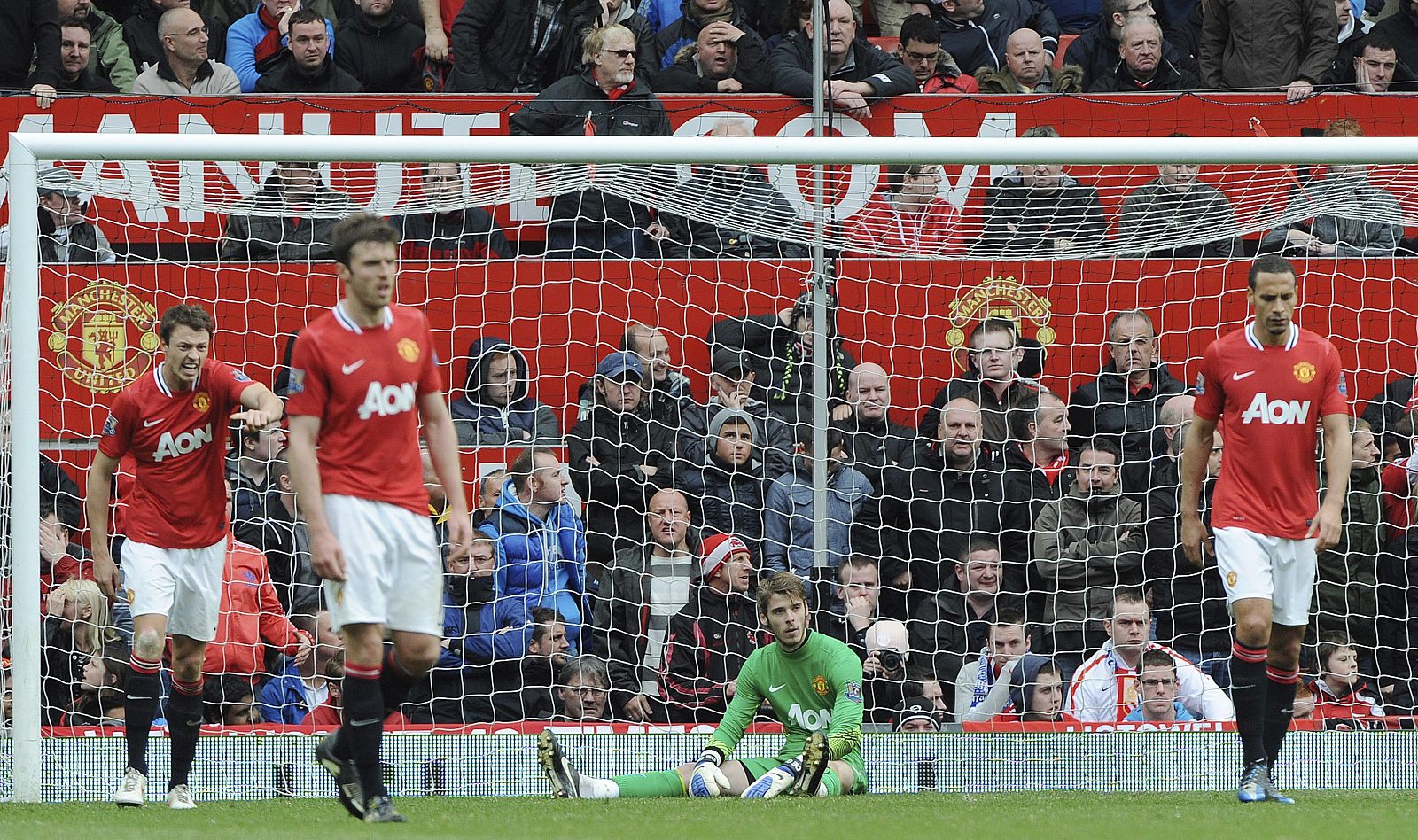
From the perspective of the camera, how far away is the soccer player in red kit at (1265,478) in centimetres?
631

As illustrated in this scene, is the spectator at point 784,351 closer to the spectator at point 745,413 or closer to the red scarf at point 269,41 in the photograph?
the spectator at point 745,413

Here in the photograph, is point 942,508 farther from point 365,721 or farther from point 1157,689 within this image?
point 365,721

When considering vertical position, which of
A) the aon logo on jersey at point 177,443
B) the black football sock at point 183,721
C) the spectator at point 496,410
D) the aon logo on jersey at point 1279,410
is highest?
the aon logo on jersey at point 1279,410


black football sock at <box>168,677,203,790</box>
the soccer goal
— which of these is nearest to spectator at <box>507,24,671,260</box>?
the soccer goal

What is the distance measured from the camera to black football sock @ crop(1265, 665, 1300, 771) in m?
6.58

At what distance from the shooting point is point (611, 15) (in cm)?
1071

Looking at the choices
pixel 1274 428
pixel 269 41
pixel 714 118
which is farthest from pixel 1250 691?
pixel 269 41

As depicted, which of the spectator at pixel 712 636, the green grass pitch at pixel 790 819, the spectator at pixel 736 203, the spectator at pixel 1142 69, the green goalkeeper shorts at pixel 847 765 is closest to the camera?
the green grass pitch at pixel 790 819

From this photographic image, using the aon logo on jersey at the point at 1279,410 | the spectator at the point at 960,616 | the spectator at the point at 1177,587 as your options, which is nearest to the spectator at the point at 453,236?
the spectator at the point at 960,616

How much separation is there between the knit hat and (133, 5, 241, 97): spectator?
4.25m

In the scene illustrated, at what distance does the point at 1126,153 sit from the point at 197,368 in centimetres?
423

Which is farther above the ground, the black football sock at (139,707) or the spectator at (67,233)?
the spectator at (67,233)

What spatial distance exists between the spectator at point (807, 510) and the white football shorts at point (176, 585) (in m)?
3.22

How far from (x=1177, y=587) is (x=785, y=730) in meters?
2.75
